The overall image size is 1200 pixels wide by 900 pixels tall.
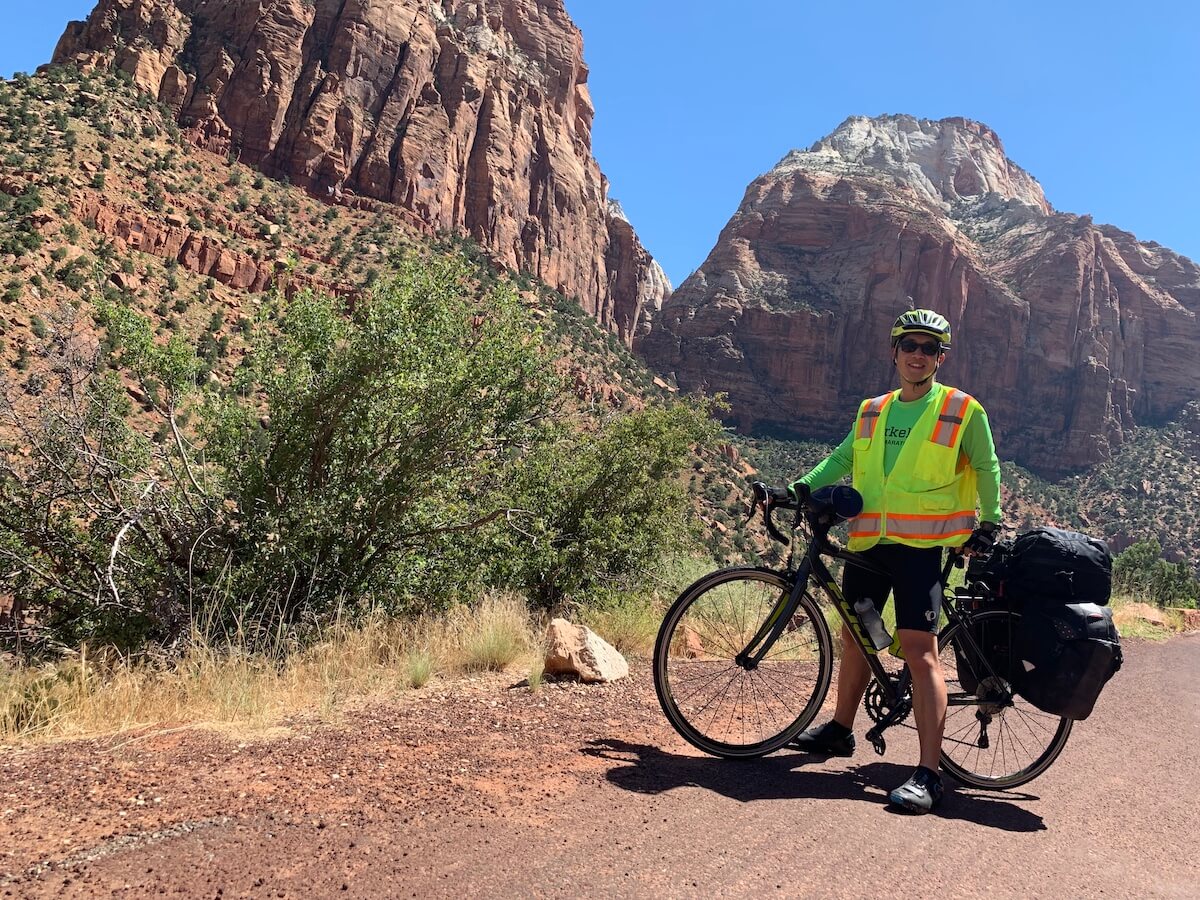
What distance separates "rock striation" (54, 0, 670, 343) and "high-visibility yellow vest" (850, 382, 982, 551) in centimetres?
6791

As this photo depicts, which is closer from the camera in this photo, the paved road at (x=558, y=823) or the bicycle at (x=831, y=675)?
the paved road at (x=558, y=823)

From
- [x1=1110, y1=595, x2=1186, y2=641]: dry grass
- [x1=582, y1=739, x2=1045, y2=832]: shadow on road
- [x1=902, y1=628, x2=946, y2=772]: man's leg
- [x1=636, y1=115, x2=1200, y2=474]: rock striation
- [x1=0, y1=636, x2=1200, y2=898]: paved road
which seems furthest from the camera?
[x1=636, y1=115, x2=1200, y2=474]: rock striation

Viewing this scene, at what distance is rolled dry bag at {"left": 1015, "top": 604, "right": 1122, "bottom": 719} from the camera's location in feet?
10.2

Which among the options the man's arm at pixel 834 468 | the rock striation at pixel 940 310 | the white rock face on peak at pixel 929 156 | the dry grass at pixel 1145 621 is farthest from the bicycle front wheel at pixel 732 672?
the white rock face on peak at pixel 929 156

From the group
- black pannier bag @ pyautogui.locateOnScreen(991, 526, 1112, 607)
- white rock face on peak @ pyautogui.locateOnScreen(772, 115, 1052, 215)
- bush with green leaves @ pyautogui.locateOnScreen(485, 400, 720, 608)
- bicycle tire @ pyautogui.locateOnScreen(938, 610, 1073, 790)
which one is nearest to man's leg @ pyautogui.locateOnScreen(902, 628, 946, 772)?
bicycle tire @ pyautogui.locateOnScreen(938, 610, 1073, 790)

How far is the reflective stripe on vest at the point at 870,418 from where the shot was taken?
3473mm

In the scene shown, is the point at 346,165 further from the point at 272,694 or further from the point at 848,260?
the point at 848,260

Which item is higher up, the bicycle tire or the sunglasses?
the sunglasses

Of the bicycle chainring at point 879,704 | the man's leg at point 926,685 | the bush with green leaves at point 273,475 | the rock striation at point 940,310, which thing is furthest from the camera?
the rock striation at point 940,310

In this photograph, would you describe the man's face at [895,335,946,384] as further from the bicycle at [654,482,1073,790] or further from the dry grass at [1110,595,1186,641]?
the dry grass at [1110,595,1186,641]

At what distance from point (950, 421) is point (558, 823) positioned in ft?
7.71

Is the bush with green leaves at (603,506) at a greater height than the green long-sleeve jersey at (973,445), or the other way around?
the green long-sleeve jersey at (973,445)

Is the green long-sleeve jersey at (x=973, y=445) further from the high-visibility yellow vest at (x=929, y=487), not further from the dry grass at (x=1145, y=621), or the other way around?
the dry grass at (x=1145, y=621)

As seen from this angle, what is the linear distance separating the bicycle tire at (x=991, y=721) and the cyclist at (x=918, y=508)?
355mm
